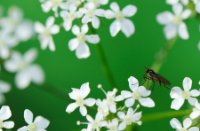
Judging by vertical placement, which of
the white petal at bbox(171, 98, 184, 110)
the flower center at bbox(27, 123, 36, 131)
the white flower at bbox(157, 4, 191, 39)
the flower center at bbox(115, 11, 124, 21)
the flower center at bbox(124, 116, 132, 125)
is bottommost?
the flower center at bbox(124, 116, 132, 125)

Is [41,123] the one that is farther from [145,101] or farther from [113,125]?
[145,101]

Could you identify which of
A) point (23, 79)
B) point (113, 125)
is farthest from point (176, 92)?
point (23, 79)

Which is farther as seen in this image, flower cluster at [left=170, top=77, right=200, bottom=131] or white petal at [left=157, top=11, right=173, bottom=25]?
white petal at [left=157, top=11, right=173, bottom=25]

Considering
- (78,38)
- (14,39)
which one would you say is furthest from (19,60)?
(78,38)

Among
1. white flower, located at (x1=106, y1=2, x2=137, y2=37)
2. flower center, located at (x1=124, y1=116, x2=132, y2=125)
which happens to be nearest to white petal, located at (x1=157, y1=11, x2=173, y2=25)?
white flower, located at (x1=106, y1=2, x2=137, y2=37)

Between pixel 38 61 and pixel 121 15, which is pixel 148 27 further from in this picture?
pixel 121 15

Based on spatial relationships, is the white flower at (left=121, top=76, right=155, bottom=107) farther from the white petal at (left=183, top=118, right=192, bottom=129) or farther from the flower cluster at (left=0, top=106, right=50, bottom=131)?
the flower cluster at (left=0, top=106, right=50, bottom=131)
